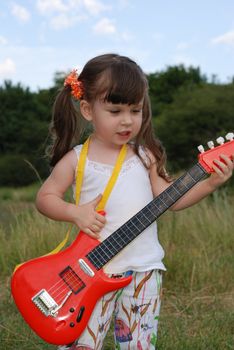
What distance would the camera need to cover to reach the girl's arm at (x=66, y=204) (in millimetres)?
2262

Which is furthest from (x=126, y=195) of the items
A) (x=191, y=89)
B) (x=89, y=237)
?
(x=191, y=89)

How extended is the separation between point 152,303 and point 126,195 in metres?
0.46

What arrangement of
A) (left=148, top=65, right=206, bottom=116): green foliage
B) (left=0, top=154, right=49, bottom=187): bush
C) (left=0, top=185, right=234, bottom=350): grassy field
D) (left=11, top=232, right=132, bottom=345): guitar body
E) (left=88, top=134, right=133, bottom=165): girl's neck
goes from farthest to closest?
(left=148, top=65, right=206, bottom=116): green foliage < (left=0, top=154, right=49, bottom=187): bush < (left=0, top=185, right=234, bottom=350): grassy field < (left=88, top=134, right=133, bottom=165): girl's neck < (left=11, top=232, right=132, bottom=345): guitar body

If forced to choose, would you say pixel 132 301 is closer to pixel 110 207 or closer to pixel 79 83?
pixel 110 207

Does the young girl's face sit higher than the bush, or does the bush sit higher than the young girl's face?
the bush

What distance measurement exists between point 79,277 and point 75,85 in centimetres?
80

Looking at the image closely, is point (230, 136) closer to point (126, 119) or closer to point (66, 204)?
point (126, 119)

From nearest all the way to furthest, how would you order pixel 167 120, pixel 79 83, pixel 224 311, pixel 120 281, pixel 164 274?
1. pixel 120 281
2. pixel 79 83
3. pixel 224 311
4. pixel 164 274
5. pixel 167 120

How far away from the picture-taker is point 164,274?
4.41 metres

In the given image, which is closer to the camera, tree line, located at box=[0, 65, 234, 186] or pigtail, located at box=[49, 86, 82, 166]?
pigtail, located at box=[49, 86, 82, 166]

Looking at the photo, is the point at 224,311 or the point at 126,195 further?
the point at 224,311

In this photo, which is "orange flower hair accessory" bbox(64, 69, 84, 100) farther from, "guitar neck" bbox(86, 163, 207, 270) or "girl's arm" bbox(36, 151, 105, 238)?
"guitar neck" bbox(86, 163, 207, 270)

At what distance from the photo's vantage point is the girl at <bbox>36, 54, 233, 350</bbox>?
2.28 meters

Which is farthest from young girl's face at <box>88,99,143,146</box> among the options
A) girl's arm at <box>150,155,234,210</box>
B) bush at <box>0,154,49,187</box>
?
bush at <box>0,154,49,187</box>
